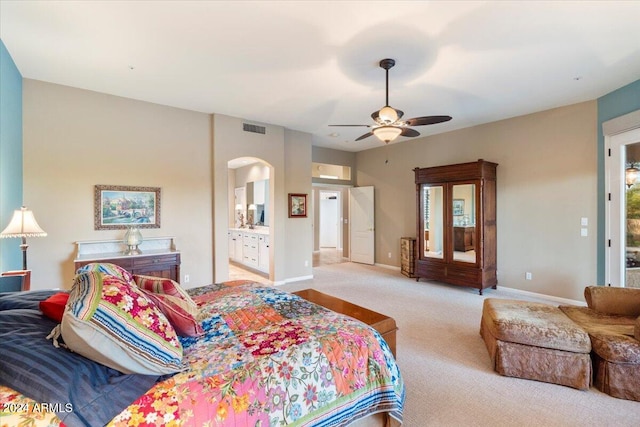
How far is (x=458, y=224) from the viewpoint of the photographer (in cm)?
513

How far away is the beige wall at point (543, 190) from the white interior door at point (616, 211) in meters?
0.20

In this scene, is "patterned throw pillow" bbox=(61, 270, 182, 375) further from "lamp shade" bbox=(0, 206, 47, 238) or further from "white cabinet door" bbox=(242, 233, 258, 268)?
"white cabinet door" bbox=(242, 233, 258, 268)

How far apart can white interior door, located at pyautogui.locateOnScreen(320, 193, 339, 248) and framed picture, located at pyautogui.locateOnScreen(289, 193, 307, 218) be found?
4986mm

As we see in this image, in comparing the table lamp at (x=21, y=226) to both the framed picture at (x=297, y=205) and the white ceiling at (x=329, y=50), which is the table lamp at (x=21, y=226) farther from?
the framed picture at (x=297, y=205)

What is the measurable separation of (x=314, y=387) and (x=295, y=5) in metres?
2.59

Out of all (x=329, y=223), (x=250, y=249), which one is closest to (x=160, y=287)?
(x=250, y=249)

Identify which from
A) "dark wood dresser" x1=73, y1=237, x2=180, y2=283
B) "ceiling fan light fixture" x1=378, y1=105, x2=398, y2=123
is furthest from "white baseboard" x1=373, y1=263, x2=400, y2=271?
"dark wood dresser" x1=73, y1=237, x2=180, y2=283

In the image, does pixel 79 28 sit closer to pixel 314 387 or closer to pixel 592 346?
pixel 314 387

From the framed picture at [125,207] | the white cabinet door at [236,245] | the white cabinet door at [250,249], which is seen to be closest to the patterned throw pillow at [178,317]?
the framed picture at [125,207]

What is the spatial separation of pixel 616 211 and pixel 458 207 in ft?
6.41

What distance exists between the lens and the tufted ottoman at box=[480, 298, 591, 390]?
90.1 inches

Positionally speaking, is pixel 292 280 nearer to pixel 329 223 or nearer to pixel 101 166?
pixel 101 166

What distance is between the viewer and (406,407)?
2.10 m

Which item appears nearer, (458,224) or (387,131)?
(387,131)
